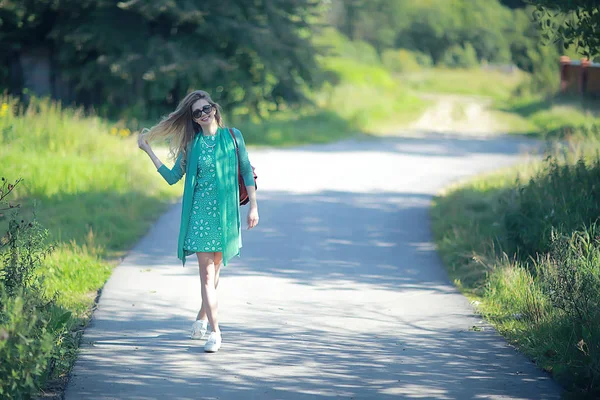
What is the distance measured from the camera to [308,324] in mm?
6809

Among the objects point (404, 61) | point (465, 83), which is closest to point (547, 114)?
point (465, 83)

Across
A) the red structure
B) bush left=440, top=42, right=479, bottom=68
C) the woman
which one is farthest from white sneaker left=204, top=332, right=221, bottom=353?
bush left=440, top=42, right=479, bottom=68

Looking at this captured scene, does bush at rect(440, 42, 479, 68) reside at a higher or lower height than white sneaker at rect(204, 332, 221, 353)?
lower

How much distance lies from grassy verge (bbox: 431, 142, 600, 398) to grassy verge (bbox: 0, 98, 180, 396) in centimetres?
321

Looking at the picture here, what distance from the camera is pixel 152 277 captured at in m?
8.34

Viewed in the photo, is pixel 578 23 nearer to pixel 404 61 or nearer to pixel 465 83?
pixel 465 83

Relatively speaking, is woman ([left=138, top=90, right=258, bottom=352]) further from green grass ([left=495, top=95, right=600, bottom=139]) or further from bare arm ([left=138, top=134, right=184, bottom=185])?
green grass ([left=495, top=95, right=600, bottom=139])

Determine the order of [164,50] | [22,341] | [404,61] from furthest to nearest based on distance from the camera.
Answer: [404,61] < [164,50] < [22,341]

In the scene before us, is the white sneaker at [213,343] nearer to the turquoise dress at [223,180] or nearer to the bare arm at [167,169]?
the turquoise dress at [223,180]

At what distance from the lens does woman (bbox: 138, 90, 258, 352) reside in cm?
609

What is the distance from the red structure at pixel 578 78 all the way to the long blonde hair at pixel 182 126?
2724cm

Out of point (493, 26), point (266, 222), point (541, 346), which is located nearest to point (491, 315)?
point (541, 346)

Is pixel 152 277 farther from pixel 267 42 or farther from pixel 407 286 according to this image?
pixel 267 42

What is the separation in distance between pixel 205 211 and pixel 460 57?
6529 centimetres
